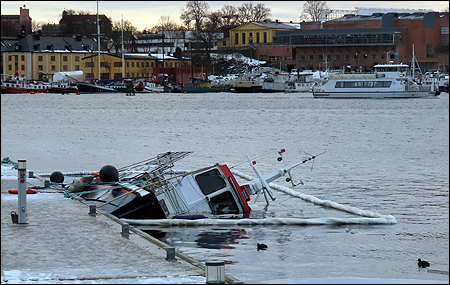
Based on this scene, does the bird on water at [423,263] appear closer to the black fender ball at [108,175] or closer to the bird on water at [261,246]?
the bird on water at [261,246]

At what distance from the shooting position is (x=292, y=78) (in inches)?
5901

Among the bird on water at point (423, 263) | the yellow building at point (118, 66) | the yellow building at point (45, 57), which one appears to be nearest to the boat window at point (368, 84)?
the yellow building at point (118, 66)

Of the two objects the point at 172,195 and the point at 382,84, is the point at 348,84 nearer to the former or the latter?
the point at 382,84

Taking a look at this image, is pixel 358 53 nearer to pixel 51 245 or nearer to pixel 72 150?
A: pixel 72 150

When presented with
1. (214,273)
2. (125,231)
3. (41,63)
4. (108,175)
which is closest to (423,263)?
(125,231)

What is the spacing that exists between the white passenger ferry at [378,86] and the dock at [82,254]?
328 feet

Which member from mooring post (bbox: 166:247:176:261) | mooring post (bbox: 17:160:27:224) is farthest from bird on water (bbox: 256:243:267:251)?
mooring post (bbox: 17:160:27:224)

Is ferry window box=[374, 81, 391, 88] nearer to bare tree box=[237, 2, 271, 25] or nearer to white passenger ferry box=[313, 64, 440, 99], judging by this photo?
white passenger ferry box=[313, 64, 440, 99]

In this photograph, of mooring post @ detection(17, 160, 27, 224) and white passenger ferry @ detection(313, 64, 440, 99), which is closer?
mooring post @ detection(17, 160, 27, 224)

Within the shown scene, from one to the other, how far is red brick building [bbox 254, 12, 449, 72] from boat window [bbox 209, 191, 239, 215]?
116763mm

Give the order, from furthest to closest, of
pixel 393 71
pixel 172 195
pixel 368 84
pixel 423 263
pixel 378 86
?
1. pixel 393 71
2. pixel 378 86
3. pixel 368 84
4. pixel 172 195
5. pixel 423 263

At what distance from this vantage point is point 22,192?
47.8ft

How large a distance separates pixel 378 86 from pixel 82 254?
10414cm

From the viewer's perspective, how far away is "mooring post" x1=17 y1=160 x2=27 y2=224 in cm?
1445
